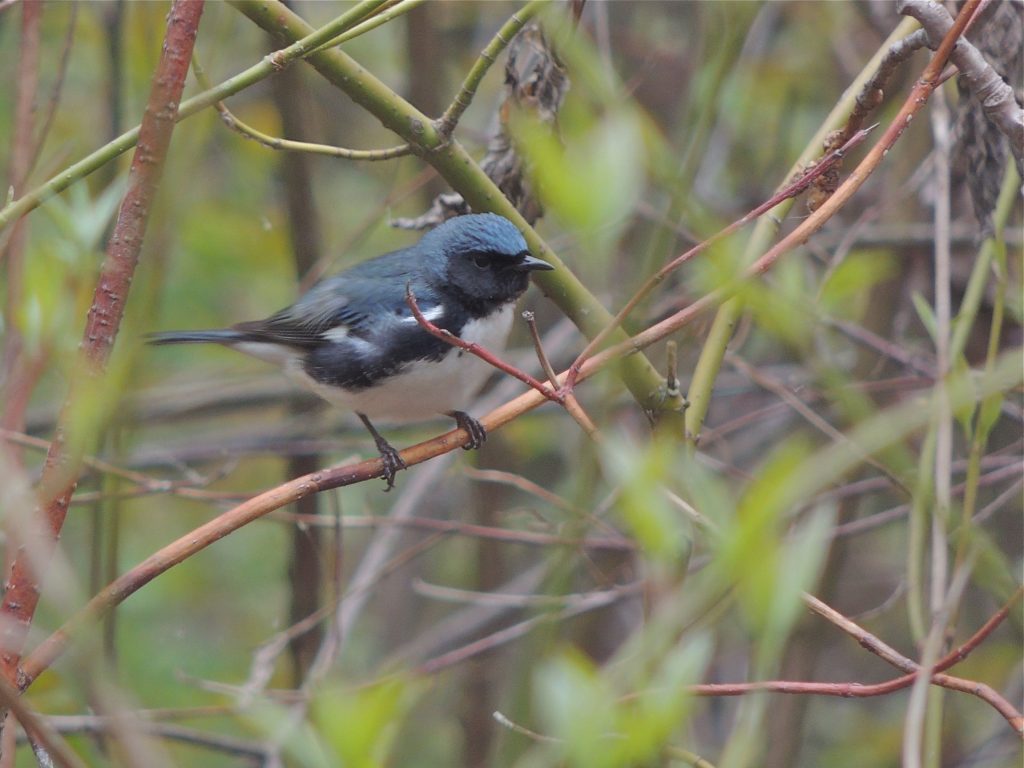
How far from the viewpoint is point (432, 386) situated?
340cm

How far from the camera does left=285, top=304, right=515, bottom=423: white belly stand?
3359mm

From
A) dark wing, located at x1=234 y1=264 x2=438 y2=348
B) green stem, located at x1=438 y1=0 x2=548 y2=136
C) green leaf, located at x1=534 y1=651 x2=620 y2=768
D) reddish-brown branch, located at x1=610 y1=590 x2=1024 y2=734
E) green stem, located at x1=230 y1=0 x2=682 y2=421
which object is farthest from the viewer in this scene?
dark wing, located at x1=234 y1=264 x2=438 y2=348

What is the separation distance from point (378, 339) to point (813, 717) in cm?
352

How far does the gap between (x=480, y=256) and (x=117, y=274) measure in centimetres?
185

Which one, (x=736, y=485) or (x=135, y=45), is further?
(x=135, y=45)

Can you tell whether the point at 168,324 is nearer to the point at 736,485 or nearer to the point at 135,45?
the point at 135,45

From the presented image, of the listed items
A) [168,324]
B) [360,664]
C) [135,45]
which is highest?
[135,45]

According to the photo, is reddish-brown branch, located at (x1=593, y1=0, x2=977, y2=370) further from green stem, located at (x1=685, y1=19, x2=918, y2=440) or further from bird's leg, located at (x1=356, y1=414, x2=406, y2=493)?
bird's leg, located at (x1=356, y1=414, x2=406, y2=493)

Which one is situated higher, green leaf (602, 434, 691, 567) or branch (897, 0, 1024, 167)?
branch (897, 0, 1024, 167)

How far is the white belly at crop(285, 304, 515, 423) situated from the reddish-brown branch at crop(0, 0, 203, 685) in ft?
5.36

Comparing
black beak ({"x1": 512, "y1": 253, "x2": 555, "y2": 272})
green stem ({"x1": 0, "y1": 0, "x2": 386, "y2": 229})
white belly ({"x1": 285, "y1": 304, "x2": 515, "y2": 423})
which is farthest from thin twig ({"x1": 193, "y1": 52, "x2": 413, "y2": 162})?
white belly ({"x1": 285, "y1": 304, "x2": 515, "y2": 423})

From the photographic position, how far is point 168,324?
549 centimetres

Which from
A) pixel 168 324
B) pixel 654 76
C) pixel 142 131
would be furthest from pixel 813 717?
pixel 142 131

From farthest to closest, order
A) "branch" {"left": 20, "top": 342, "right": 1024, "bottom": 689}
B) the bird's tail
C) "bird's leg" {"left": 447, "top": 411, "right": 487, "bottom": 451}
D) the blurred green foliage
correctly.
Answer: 1. the bird's tail
2. "bird's leg" {"left": 447, "top": 411, "right": 487, "bottom": 451}
3. the blurred green foliage
4. "branch" {"left": 20, "top": 342, "right": 1024, "bottom": 689}
